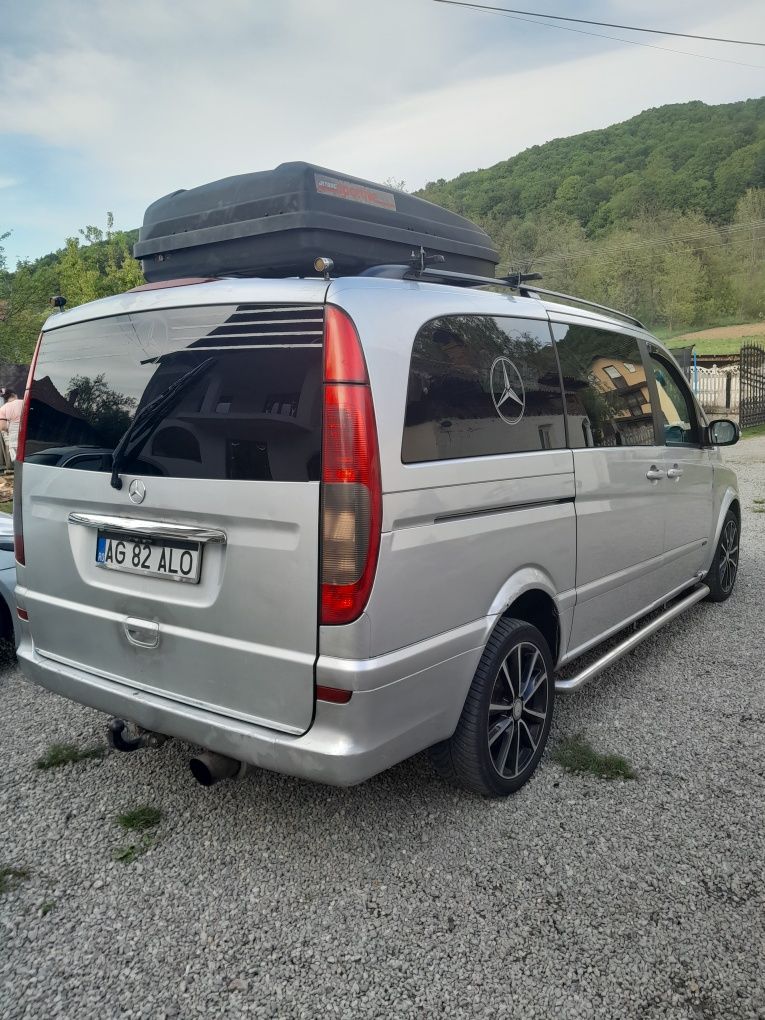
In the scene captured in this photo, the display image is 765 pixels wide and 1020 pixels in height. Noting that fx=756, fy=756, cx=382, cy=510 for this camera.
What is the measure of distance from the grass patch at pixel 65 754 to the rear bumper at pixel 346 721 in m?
0.68

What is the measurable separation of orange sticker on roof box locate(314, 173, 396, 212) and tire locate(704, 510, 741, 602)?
347cm

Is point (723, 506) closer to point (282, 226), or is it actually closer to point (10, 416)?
point (282, 226)

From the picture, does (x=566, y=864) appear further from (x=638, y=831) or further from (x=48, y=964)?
(x=48, y=964)

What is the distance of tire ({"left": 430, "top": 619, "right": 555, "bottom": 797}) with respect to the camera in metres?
2.75

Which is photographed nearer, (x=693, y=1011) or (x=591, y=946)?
(x=693, y=1011)

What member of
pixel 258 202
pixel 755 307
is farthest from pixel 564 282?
pixel 258 202

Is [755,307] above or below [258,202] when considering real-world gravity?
above

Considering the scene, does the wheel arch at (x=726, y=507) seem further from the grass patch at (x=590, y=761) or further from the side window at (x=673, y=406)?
the grass patch at (x=590, y=761)

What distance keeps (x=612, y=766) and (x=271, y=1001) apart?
5.75 ft

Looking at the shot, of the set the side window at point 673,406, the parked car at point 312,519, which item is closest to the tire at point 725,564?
the side window at point 673,406

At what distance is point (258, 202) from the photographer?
300cm

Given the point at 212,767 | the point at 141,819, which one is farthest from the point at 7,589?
the point at 212,767

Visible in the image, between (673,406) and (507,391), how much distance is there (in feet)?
7.08

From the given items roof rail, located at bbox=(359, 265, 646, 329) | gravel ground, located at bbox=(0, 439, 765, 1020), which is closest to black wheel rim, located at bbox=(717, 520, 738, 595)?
gravel ground, located at bbox=(0, 439, 765, 1020)
